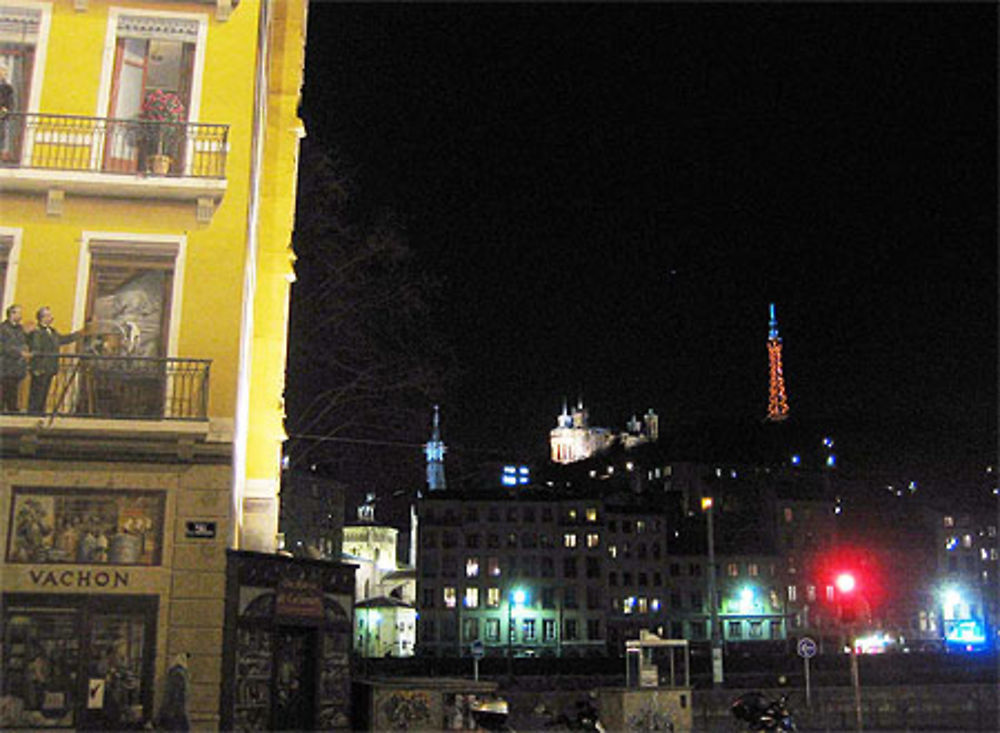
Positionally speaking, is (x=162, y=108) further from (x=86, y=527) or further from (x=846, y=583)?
(x=846, y=583)

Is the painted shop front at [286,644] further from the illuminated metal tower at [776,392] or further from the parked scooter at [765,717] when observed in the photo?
the illuminated metal tower at [776,392]

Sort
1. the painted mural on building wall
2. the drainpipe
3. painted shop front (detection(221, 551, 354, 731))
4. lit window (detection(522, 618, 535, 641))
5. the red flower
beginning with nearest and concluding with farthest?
1. the painted mural on building wall
2. painted shop front (detection(221, 551, 354, 731))
3. the red flower
4. the drainpipe
5. lit window (detection(522, 618, 535, 641))

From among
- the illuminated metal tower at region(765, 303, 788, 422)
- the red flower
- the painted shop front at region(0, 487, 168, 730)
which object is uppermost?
the illuminated metal tower at region(765, 303, 788, 422)

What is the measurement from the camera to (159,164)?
17219 millimetres

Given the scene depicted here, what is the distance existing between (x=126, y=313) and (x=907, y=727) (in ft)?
125

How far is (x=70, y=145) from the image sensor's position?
56.7 ft

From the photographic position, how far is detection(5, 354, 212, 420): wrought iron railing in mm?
16391

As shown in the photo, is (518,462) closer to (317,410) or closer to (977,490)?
(977,490)

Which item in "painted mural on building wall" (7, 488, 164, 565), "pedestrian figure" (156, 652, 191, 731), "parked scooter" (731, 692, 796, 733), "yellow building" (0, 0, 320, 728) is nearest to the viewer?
"pedestrian figure" (156, 652, 191, 731)

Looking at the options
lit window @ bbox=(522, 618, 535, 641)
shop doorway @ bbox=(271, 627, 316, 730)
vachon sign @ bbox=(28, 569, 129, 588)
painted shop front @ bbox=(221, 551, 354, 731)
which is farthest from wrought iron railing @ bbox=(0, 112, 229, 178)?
lit window @ bbox=(522, 618, 535, 641)

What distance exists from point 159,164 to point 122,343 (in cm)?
309

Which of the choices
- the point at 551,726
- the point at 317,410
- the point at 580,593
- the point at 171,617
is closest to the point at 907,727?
the point at 551,726

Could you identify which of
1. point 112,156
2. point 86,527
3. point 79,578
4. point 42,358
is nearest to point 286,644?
point 79,578

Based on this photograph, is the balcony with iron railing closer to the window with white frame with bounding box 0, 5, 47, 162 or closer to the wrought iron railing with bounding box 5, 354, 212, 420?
the window with white frame with bounding box 0, 5, 47, 162
